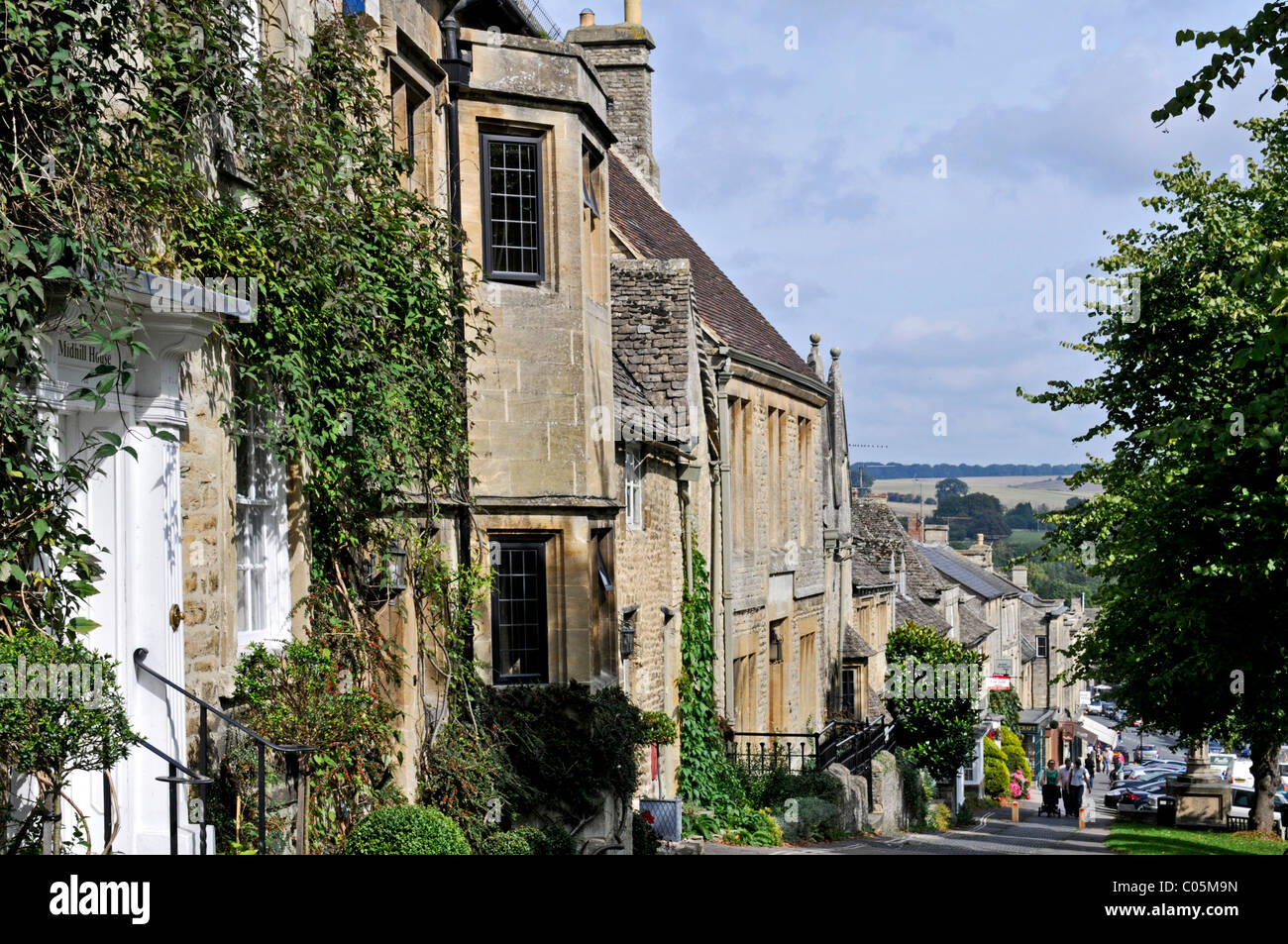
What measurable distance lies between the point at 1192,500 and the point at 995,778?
30424 millimetres

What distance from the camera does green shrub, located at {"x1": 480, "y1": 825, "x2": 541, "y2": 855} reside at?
11812 mm

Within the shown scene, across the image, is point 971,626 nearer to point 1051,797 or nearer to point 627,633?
point 1051,797

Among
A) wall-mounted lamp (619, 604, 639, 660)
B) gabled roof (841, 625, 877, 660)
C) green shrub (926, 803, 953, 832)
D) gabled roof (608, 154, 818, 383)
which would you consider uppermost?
gabled roof (608, 154, 818, 383)

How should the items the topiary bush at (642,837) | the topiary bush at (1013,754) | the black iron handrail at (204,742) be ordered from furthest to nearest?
1. the topiary bush at (1013,754)
2. the topiary bush at (642,837)
3. the black iron handrail at (204,742)

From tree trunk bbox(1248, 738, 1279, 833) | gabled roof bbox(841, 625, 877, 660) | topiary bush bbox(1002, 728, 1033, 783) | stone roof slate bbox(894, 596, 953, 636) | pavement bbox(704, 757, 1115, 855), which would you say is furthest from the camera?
topiary bush bbox(1002, 728, 1033, 783)

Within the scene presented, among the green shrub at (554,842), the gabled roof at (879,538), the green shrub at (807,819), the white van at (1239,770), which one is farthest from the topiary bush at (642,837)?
the white van at (1239,770)

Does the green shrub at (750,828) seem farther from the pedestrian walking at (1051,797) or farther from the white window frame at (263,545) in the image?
the pedestrian walking at (1051,797)

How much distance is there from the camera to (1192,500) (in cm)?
1892

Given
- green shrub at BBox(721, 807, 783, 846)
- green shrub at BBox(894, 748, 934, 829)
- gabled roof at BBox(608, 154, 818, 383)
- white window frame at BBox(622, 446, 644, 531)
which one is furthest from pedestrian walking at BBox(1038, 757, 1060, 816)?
white window frame at BBox(622, 446, 644, 531)

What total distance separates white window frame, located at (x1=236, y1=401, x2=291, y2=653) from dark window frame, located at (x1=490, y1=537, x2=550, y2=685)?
3876 millimetres

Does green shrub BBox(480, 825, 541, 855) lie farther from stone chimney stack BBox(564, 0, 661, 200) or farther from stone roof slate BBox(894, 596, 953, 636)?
stone roof slate BBox(894, 596, 953, 636)

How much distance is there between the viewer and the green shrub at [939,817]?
29.1 meters

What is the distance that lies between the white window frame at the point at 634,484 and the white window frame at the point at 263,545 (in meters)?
7.41
